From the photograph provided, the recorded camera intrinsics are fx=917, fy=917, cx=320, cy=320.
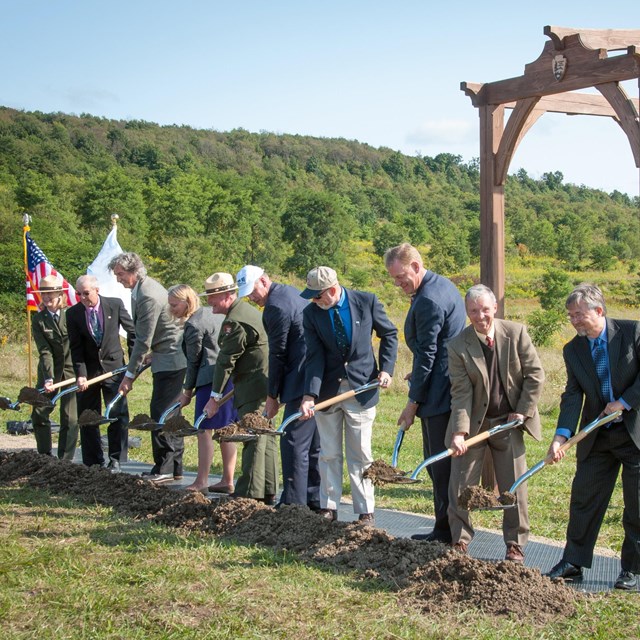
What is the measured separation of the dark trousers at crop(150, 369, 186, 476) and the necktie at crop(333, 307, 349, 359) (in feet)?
7.98

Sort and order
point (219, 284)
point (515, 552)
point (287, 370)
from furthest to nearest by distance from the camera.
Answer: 1. point (219, 284)
2. point (287, 370)
3. point (515, 552)

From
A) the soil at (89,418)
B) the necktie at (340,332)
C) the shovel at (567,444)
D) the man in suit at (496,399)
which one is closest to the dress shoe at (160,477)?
the soil at (89,418)

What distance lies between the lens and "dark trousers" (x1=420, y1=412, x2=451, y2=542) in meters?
6.07

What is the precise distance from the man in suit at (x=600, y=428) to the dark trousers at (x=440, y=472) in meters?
0.89

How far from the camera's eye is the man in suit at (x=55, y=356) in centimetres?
920

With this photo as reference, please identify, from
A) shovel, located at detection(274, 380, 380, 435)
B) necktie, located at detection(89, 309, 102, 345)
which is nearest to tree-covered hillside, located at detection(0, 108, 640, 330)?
necktie, located at detection(89, 309, 102, 345)

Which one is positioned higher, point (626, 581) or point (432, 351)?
point (432, 351)

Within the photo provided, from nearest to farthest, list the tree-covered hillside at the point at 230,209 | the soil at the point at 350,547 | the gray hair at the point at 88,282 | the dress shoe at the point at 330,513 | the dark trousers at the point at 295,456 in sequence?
the soil at the point at 350,547 < the dress shoe at the point at 330,513 < the dark trousers at the point at 295,456 < the gray hair at the point at 88,282 < the tree-covered hillside at the point at 230,209

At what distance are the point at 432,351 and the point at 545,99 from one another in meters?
2.92

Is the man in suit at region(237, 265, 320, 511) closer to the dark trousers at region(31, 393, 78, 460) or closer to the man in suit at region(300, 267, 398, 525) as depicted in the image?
the man in suit at region(300, 267, 398, 525)

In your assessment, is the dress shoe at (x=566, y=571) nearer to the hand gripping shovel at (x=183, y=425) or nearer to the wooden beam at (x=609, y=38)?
the hand gripping shovel at (x=183, y=425)

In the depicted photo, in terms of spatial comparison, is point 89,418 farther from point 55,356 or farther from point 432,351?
point 432,351

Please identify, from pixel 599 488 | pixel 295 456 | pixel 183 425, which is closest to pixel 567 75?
pixel 599 488

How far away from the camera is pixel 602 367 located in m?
5.31
